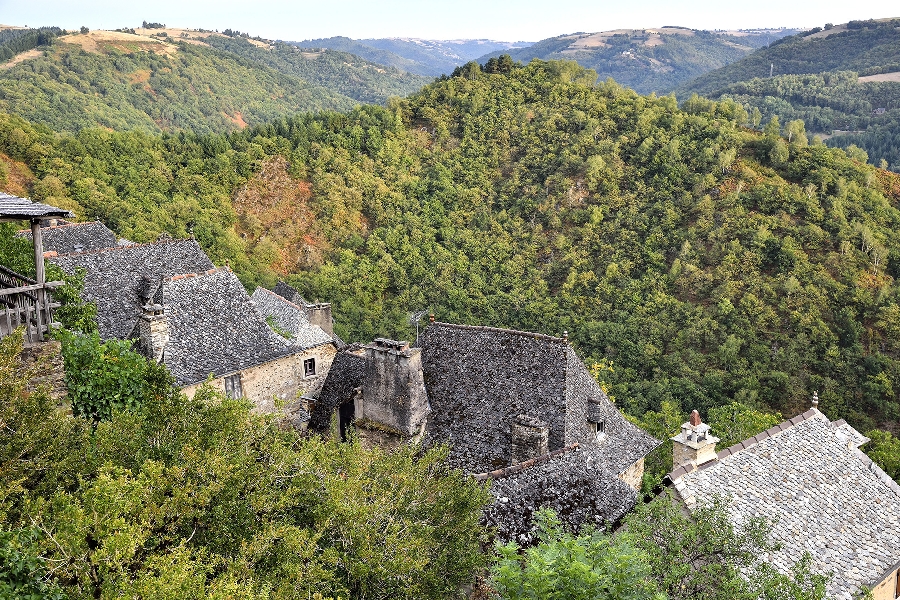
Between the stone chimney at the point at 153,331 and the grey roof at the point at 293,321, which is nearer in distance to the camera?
the stone chimney at the point at 153,331

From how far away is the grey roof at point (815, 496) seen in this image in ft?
53.2

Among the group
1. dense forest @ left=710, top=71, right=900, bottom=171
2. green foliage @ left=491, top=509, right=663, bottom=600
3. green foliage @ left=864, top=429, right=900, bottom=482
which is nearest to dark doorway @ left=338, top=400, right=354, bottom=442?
green foliage @ left=491, top=509, right=663, bottom=600

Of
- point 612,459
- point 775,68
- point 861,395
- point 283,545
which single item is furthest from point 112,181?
point 775,68

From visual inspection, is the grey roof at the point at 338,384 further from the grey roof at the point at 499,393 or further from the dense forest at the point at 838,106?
the dense forest at the point at 838,106

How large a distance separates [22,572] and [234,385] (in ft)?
59.0

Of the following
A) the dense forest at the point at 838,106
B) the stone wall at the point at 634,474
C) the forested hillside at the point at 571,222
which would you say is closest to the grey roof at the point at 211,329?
the stone wall at the point at 634,474

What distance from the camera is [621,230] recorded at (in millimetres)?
64312

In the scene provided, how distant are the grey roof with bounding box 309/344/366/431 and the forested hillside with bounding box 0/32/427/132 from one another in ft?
253

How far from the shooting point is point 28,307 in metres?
13.9

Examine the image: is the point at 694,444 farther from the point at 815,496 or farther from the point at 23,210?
the point at 23,210

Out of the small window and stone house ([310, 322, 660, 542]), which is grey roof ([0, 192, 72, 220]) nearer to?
stone house ([310, 322, 660, 542])

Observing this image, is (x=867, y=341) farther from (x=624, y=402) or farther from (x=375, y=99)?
(x=375, y=99)

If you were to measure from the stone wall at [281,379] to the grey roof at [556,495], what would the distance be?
12.0 m

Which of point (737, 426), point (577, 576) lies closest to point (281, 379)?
point (577, 576)
